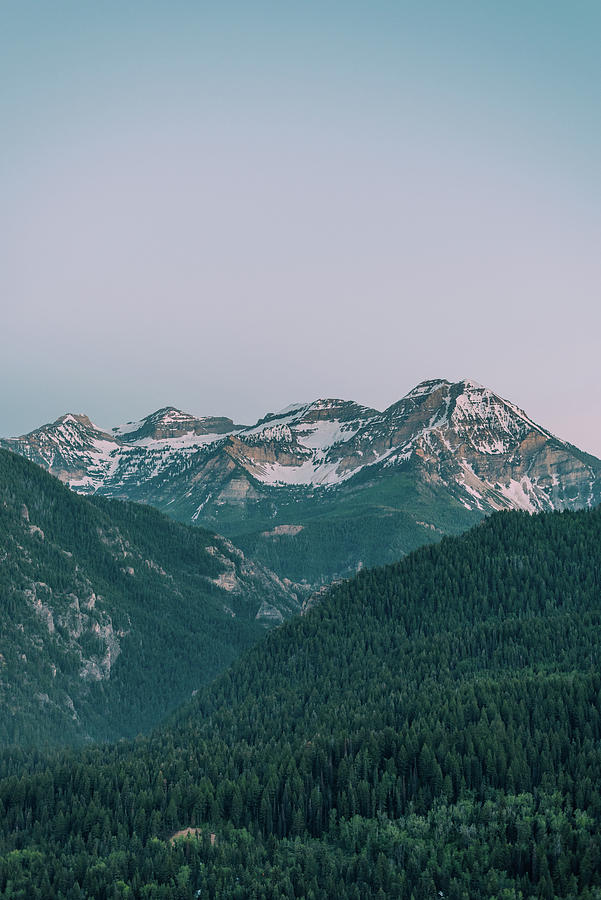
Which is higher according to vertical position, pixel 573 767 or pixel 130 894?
pixel 573 767

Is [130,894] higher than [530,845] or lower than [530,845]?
lower

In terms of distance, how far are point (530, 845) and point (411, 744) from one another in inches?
1791

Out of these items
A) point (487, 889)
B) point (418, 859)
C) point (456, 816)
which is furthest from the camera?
point (456, 816)

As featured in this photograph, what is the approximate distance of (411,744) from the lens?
650 feet

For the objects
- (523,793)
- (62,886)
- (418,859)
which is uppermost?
(523,793)

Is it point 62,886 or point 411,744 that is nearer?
point 62,886

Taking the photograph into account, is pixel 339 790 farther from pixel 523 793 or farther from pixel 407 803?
pixel 523 793

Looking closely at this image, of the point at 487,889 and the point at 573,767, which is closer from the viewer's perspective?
the point at 487,889

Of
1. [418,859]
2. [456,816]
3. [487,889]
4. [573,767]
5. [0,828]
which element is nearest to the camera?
[487,889]

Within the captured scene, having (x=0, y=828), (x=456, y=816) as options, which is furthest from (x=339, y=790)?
(x=0, y=828)

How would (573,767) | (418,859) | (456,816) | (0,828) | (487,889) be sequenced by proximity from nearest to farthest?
(487,889) → (418,859) → (456,816) → (573,767) → (0,828)

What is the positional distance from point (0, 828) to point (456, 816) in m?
99.9

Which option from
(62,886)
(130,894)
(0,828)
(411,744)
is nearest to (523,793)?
(411,744)

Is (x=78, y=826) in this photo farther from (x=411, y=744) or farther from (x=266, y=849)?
(x=411, y=744)
